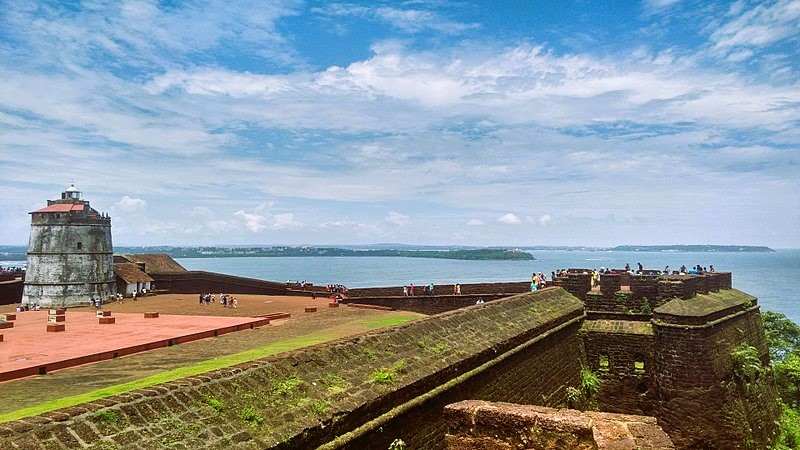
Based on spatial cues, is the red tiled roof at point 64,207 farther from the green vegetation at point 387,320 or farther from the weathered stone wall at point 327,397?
the weathered stone wall at point 327,397

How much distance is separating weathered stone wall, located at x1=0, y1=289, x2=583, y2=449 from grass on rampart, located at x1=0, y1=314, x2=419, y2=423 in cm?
156

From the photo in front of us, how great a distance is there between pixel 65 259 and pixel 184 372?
24.7 m

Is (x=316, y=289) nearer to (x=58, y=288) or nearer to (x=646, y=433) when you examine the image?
(x=58, y=288)

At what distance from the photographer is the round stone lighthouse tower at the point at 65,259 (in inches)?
1180

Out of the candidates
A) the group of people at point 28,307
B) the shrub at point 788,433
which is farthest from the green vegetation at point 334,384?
the group of people at point 28,307

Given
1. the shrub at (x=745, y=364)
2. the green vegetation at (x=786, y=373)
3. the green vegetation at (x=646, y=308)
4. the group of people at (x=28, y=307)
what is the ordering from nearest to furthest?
the shrub at (x=745, y=364) < the green vegetation at (x=646, y=308) < the green vegetation at (x=786, y=373) < the group of people at (x=28, y=307)

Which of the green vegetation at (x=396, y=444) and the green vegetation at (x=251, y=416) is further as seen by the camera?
the green vegetation at (x=396, y=444)

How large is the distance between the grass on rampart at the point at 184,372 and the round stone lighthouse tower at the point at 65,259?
768 inches

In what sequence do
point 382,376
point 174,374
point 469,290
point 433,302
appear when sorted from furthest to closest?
point 469,290
point 433,302
point 174,374
point 382,376

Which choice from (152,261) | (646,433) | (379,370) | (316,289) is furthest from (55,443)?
(152,261)

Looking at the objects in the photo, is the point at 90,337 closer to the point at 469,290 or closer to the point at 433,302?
the point at 433,302

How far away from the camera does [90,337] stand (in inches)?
640

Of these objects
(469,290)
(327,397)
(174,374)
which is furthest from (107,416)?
(469,290)

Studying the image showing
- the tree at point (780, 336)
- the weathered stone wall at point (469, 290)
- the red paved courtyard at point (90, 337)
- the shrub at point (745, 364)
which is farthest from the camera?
the tree at point (780, 336)
